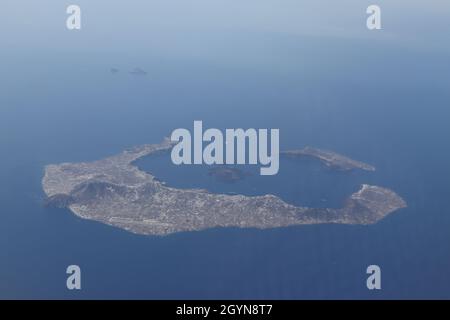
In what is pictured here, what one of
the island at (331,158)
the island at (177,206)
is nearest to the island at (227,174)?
the island at (177,206)

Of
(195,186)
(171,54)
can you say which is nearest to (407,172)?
(195,186)

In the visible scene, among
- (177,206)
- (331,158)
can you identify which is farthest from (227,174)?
(331,158)

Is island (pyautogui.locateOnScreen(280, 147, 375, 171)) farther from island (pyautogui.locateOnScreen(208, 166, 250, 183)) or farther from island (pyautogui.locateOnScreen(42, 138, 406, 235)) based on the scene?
island (pyautogui.locateOnScreen(208, 166, 250, 183))

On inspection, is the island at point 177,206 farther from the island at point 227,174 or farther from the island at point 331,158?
the island at point 331,158

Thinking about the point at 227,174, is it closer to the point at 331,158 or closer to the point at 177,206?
the point at 177,206

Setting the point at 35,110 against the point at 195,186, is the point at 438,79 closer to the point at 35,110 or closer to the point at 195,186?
the point at 195,186

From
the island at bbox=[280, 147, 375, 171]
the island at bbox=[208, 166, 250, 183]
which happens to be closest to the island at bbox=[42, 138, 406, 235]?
the island at bbox=[208, 166, 250, 183]

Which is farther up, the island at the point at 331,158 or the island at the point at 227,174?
the island at the point at 331,158

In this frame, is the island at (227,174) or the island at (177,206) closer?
the island at (177,206)
